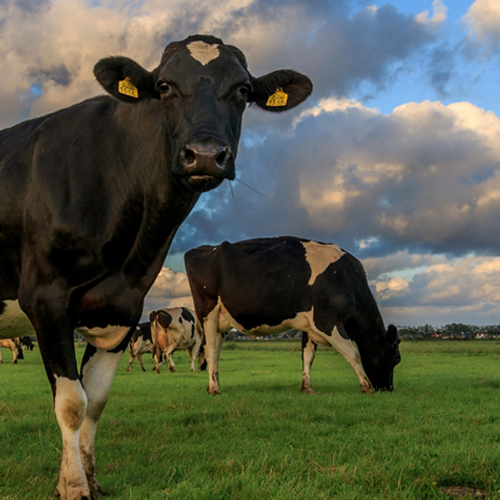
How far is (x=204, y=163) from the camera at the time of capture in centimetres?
374

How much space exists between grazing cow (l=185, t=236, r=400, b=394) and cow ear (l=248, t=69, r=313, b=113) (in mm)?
7663

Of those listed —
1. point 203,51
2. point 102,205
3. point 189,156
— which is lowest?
point 102,205

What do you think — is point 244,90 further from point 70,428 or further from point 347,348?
point 347,348

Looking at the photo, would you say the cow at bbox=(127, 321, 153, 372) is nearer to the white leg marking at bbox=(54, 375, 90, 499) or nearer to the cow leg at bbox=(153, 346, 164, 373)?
the cow leg at bbox=(153, 346, 164, 373)

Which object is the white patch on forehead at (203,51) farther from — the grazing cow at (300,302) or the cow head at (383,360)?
the cow head at (383,360)

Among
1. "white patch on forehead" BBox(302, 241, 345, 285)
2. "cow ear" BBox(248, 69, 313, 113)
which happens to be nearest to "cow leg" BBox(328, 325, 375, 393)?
"white patch on forehead" BBox(302, 241, 345, 285)

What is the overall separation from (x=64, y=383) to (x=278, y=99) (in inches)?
125

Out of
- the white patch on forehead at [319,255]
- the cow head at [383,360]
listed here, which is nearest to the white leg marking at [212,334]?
the white patch on forehead at [319,255]

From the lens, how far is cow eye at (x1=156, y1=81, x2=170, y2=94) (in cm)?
445

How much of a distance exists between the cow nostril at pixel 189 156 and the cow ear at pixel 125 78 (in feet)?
3.53

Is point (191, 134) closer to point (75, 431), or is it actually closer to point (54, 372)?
point (54, 372)

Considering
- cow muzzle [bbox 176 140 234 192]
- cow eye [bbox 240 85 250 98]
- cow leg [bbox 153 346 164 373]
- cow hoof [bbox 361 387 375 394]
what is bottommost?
cow hoof [bbox 361 387 375 394]

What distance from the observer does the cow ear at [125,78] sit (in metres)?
4.61

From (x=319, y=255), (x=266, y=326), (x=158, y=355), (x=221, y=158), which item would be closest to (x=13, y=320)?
(x=221, y=158)
